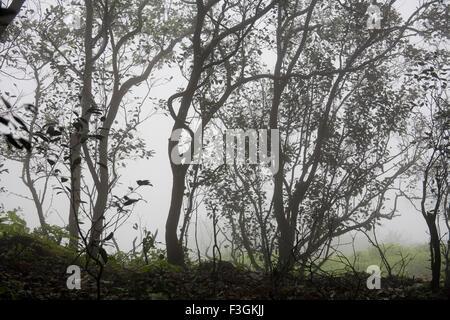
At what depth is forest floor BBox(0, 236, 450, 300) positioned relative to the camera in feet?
14.3

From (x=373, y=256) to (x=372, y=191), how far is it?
33.4 ft

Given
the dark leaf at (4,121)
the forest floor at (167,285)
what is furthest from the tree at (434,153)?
the dark leaf at (4,121)

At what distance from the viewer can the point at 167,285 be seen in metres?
4.86

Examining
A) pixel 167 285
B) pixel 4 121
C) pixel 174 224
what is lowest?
pixel 167 285

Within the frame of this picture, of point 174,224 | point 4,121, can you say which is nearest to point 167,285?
point 174,224

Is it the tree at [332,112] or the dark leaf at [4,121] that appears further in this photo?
A: the tree at [332,112]

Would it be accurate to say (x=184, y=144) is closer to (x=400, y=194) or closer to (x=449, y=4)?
(x=449, y=4)

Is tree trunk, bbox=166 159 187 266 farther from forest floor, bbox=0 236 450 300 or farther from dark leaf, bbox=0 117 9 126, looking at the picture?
dark leaf, bbox=0 117 9 126

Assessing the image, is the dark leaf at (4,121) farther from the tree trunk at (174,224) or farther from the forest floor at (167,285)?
the tree trunk at (174,224)

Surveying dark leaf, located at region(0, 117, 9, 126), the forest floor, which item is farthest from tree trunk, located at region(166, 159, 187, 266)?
dark leaf, located at region(0, 117, 9, 126)

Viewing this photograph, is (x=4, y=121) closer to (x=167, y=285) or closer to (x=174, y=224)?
(x=167, y=285)

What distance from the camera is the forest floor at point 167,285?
14.3 ft

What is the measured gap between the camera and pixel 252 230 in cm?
1020
